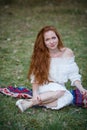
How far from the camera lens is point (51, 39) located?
14.7 ft

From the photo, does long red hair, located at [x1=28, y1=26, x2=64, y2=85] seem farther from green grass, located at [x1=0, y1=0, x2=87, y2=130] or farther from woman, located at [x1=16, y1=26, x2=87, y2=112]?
green grass, located at [x1=0, y1=0, x2=87, y2=130]

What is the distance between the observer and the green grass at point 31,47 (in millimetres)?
4125

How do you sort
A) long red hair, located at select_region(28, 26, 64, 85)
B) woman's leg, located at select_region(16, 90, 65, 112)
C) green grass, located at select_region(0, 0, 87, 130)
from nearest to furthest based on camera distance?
1. green grass, located at select_region(0, 0, 87, 130)
2. woman's leg, located at select_region(16, 90, 65, 112)
3. long red hair, located at select_region(28, 26, 64, 85)

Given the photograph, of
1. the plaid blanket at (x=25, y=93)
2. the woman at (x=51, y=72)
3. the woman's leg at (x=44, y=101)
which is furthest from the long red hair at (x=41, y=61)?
the plaid blanket at (x=25, y=93)

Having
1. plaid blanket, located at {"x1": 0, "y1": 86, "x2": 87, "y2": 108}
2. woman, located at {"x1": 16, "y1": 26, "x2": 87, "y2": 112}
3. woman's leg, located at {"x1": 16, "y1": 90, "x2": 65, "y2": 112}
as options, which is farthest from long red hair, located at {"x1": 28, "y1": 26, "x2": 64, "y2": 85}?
plaid blanket, located at {"x1": 0, "y1": 86, "x2": 87, "y2": 108}

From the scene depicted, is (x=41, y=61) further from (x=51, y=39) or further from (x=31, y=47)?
(x=31, y=47)

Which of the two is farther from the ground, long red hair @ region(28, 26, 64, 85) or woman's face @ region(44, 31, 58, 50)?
woman's face @ region(44, 31, 58, 50)

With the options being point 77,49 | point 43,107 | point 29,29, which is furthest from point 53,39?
point 29,29

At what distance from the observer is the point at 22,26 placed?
408 inches

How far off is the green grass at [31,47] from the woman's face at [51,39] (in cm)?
86

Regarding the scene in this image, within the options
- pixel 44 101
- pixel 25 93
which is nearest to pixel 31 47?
pixel 25 93

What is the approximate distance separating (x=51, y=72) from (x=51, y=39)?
450mm

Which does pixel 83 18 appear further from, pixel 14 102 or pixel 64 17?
pixel 14 102

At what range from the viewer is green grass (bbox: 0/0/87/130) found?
412 cm
